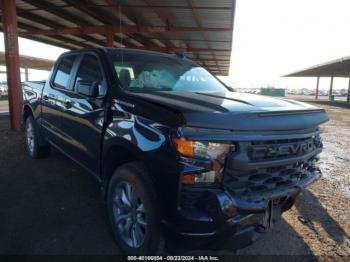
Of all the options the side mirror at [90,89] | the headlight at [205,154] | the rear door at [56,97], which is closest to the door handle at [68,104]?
the rear door at [56,97]

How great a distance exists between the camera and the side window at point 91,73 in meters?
3.17

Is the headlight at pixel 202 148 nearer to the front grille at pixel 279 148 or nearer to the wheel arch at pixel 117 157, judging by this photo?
the front grille at pixel 279 148

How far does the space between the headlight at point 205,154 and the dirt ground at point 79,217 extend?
45.3 inches

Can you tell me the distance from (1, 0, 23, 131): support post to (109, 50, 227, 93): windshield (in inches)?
233

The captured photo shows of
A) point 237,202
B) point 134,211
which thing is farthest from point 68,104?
point 237,202

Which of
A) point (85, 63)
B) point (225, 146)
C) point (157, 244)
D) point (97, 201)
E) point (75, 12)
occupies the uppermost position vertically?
point (75, 12)

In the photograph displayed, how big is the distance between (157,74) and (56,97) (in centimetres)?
165

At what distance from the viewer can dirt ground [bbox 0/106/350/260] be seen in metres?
2.88

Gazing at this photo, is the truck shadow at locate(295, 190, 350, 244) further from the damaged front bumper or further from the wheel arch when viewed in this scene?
the wheel arch

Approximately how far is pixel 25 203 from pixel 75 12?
10.8m

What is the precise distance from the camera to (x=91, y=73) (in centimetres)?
354

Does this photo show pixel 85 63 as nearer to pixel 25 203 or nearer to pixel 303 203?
pixel 25 203

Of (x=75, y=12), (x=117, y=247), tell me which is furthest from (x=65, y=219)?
(x=75, y=12)

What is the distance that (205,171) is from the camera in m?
2.12
